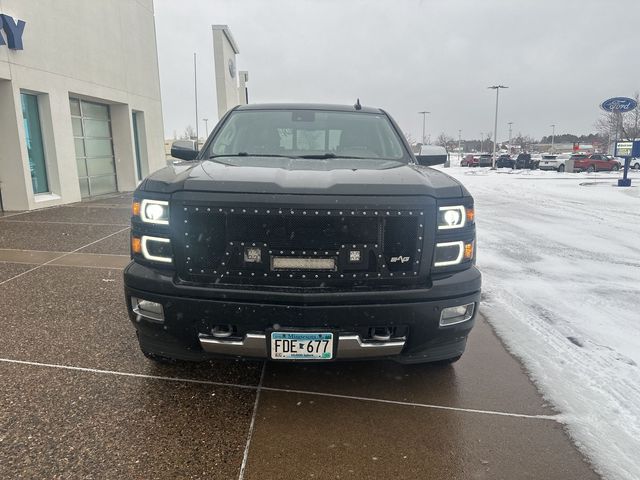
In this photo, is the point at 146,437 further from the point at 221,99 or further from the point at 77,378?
the point at 221,99

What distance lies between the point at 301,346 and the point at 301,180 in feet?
2.98

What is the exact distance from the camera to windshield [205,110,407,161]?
378 cm

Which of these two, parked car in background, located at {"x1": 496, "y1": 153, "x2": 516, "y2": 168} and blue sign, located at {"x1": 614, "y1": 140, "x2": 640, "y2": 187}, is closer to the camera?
blue sign, located at {"x1": 614, "y1": 140, "x2": 640, "y2": 187}

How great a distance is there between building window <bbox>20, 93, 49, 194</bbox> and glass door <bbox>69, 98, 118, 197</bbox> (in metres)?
1.76

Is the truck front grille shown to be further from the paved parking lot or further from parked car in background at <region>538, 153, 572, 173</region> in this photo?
parked car in background at <region>538, 153, 572, 173</region>

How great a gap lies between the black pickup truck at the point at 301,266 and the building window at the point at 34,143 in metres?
10.1

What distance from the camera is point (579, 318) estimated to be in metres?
4.22

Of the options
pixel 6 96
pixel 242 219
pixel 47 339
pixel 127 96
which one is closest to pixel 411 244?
pixel 242 219

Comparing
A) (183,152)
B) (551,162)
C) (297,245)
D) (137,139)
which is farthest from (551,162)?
(297,245)

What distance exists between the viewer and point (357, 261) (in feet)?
8.12

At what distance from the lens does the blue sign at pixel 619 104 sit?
21438 mm

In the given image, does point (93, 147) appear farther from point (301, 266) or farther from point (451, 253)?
point (451, 253)

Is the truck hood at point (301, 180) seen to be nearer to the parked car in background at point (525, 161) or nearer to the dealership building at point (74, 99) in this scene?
the dealership building at point (74, 99)

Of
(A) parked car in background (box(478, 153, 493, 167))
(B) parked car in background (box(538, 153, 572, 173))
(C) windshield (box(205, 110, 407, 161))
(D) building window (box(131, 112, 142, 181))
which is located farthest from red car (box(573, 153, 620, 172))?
(C) windshield (box(205, 110, 407, 161))
